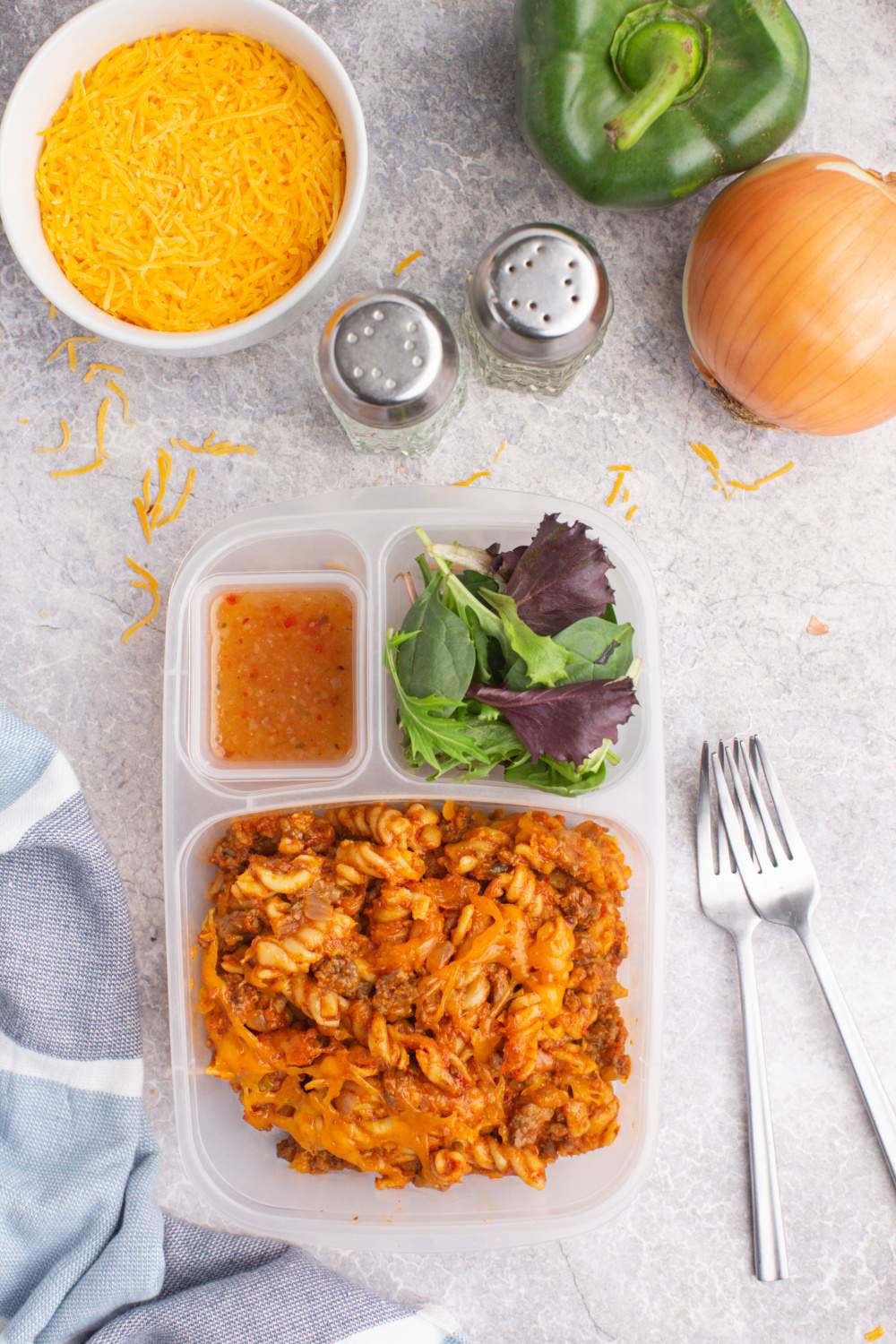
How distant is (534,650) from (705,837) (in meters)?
0.58

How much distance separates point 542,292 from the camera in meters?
1.74

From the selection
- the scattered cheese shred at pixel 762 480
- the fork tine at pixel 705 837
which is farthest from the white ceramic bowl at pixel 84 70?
the fork tine at pixel 705 837

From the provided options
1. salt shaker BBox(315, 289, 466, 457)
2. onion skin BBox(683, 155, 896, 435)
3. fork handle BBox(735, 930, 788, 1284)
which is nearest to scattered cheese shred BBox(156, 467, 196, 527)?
salt shaker BBox(315, 289, 466, 457)

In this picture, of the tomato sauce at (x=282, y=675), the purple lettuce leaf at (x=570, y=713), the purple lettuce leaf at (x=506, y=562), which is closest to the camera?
the purple lettuce leaf at (x=570, y=713)

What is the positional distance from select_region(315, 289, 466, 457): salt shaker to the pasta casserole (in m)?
0.68

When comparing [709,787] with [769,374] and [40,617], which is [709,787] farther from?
[40,617]

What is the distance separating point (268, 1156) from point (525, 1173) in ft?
1.61

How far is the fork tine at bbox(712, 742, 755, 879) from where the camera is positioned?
1966 millimetres

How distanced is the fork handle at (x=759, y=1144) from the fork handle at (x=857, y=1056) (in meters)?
0.12

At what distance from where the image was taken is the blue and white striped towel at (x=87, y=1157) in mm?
1837

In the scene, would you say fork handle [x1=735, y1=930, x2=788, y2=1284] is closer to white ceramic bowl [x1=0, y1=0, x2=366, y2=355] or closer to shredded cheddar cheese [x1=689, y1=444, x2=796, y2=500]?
shredded cheddar cheese [x1=689, y1=444, x2=796, y2=500]

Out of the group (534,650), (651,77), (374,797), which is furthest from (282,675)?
(651,77)

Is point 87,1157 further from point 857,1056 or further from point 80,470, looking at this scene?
point 857,1056

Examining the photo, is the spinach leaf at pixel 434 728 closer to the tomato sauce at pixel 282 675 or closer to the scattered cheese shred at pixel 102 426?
the tomato sauce at pixel 282 675
